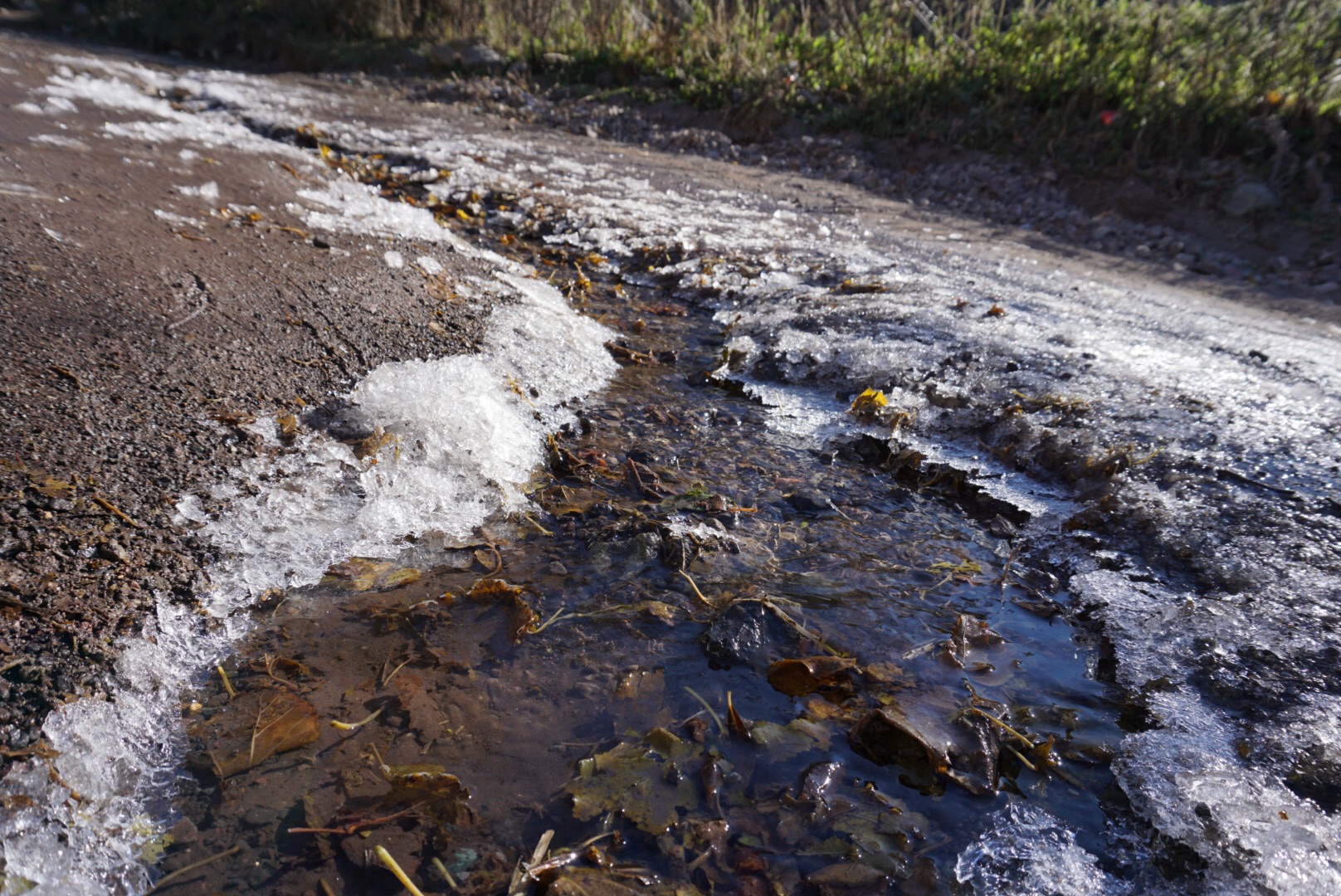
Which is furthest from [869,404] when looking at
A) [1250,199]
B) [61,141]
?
[1250,199]

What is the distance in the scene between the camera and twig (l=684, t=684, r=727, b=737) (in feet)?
4.51

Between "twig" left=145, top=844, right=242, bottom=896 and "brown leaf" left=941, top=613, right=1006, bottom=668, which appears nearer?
"twig" left=145, top=844, right=242, bottom=896

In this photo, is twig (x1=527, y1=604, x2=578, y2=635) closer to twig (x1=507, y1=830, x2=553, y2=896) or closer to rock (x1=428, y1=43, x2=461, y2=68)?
twig (x1=507, y1=830, x2=553, y2=896)

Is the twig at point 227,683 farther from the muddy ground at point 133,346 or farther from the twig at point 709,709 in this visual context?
the twig at point 709,709

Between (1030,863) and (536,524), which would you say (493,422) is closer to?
(536,524)

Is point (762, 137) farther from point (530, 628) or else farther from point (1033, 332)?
point (530, 628)

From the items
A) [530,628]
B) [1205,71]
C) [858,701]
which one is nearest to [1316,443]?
[858,701]

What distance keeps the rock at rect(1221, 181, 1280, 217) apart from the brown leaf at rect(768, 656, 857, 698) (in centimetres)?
632

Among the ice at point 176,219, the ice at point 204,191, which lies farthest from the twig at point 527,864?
the ice at point 204,191

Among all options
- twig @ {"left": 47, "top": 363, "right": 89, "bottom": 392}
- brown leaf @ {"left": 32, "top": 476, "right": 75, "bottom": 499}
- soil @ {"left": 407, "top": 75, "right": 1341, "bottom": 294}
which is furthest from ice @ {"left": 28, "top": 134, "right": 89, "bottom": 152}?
soil @ {"left": 407, "top": 75, "right": 1341, "bottom": 294}

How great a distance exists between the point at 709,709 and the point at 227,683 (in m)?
0.88

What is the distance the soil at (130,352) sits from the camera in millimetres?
1316

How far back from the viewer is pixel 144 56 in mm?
9852

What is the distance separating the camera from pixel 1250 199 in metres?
5.80
